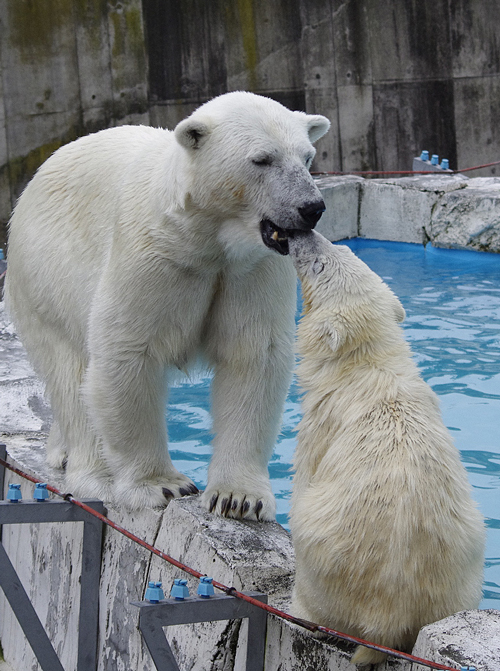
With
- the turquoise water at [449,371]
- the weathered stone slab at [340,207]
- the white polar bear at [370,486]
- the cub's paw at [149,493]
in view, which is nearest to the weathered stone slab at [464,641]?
the white polar bear at [370,486]

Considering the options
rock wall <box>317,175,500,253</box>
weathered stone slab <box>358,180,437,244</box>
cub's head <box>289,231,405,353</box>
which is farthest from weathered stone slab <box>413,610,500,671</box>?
weathered stone slab <box>358,180,437,244</box>

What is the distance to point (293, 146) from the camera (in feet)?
7.77

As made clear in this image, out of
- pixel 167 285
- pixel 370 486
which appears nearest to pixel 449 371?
pixel 167 285

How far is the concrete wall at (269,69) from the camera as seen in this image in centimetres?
920

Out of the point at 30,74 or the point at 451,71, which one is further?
the point at 451,71

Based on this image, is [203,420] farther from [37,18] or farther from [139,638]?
[37,18]

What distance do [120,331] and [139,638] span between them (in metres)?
0.91

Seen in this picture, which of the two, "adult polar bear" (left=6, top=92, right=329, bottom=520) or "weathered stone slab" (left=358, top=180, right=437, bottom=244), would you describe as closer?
"adult polar bear" (left=6, top=92, right=329, bottom=520)

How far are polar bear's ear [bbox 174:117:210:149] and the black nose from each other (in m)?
0.37

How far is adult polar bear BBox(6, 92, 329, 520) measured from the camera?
7.85 ft

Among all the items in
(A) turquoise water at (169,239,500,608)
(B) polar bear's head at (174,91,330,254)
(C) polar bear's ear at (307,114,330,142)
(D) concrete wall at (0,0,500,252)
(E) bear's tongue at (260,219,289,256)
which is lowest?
(A) turquoise water at (169,239,500,608)

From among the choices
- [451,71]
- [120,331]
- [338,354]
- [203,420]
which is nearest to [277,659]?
[338,354]

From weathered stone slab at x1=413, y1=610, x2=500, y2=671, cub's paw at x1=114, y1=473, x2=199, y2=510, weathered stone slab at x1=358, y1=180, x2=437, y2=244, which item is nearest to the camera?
weathered stone slab at x1=413, y1=610, x2=500, y2=671

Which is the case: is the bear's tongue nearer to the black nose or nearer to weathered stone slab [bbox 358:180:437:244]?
the black nose
